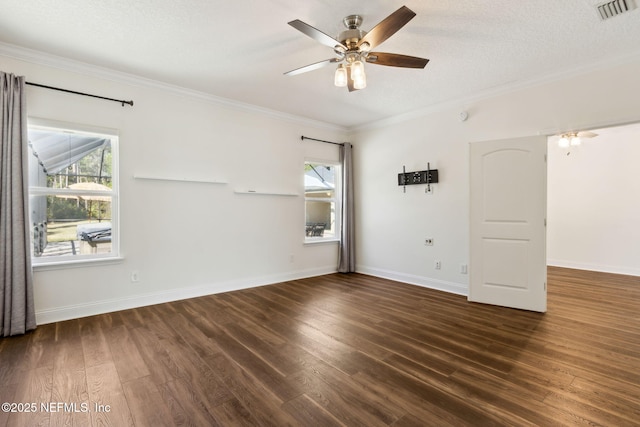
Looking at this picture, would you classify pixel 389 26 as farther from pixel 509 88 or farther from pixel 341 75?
pixel 509 88

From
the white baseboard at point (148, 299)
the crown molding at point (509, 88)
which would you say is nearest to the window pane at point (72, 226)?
the white baseboard at point (148, 299)

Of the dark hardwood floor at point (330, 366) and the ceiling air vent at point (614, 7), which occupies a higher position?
the ceiling air vent at point (614, 7)

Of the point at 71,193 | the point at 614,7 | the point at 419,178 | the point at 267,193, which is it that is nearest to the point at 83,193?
the point at 71,193

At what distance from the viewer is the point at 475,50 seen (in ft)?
9.78

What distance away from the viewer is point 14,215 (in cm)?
286

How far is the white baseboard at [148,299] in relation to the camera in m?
3.20

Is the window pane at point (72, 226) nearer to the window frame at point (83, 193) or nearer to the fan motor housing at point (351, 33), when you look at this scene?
the window frame at point (83, 193)

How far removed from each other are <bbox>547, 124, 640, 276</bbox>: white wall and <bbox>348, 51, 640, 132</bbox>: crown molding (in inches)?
119

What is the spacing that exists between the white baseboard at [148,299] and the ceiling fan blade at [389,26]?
3.59 meters

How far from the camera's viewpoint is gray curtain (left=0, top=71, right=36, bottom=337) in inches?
111

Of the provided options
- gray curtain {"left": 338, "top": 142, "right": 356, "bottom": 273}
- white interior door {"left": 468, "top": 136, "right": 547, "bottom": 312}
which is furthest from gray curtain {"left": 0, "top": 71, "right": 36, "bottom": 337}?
white interior door {"left": 468, "top": 136, "right": 547, "bottom": 312}

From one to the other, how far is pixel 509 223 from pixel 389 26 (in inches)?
114

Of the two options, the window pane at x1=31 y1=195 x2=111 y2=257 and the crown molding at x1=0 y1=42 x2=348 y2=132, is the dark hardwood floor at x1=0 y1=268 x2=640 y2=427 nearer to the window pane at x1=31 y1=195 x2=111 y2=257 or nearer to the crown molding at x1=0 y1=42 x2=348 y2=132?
the window pane at x1=31 y1=195 x2=111 y2=257

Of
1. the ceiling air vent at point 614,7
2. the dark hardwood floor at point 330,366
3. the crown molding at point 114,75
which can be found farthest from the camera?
the crown molding at point 114,75
